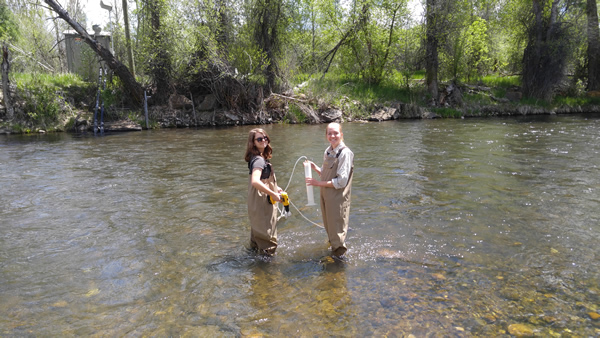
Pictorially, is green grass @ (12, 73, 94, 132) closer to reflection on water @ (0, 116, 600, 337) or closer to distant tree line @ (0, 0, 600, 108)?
distant tree line @ (0, 0, 600, 108)

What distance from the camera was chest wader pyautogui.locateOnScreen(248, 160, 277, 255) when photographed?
544 cm

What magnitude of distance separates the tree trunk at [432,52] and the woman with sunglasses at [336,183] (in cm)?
2522

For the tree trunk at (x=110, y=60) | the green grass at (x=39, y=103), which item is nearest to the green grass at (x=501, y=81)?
the tree trunk at (x=110, y=60)

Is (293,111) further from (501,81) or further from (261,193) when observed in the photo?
(261,193)

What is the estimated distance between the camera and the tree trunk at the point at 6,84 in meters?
20.3

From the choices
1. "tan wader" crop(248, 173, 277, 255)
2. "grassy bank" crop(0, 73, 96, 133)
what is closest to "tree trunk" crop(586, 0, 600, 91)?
"tan wader" crop(248, 173, 277, 255)

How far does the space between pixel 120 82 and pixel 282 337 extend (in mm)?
23706

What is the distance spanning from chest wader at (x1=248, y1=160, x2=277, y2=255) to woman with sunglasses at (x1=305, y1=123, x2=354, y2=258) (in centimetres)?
59

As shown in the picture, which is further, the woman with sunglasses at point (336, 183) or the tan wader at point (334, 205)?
the tan wader at point (334, 205)

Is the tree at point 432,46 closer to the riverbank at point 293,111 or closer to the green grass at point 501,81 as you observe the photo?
the riverbank at point 293,111

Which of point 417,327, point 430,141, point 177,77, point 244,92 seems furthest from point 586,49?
point 417,327

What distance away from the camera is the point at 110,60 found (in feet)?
75.3

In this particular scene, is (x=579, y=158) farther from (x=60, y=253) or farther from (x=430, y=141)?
(x=60, y=253)

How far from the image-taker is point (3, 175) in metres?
11.3
